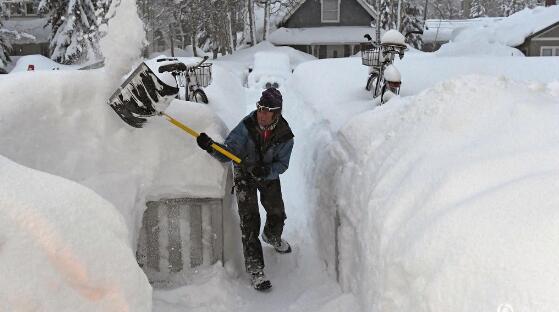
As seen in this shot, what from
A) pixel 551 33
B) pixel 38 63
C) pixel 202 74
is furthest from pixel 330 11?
pixel 202 74

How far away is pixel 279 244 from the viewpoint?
211 inches

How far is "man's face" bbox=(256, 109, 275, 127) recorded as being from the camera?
15.4 ft

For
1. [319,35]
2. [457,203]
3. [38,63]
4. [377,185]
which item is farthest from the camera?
[319,35]

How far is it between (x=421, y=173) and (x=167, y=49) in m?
40.0

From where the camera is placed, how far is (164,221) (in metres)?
4.59

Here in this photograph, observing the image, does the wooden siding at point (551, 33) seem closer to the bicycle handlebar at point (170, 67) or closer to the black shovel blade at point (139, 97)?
the bicycle handlebar at point (170, 67)

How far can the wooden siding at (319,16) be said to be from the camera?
32.7 metres

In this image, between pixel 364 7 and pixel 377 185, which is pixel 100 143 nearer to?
pixel 377 185

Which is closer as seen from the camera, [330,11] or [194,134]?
[194,134]

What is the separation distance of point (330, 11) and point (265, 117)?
29723 millimetres

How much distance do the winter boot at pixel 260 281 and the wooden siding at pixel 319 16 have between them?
96.5 ft

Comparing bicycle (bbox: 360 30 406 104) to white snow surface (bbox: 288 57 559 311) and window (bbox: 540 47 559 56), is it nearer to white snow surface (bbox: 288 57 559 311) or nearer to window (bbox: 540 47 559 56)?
white snow surface (bbox: 288 57 559 311)

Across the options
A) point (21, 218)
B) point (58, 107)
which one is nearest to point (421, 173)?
point (21, 218)

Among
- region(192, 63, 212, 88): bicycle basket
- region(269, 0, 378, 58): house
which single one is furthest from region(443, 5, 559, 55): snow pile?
region(192, 63, 212, 88): bicycle basket
